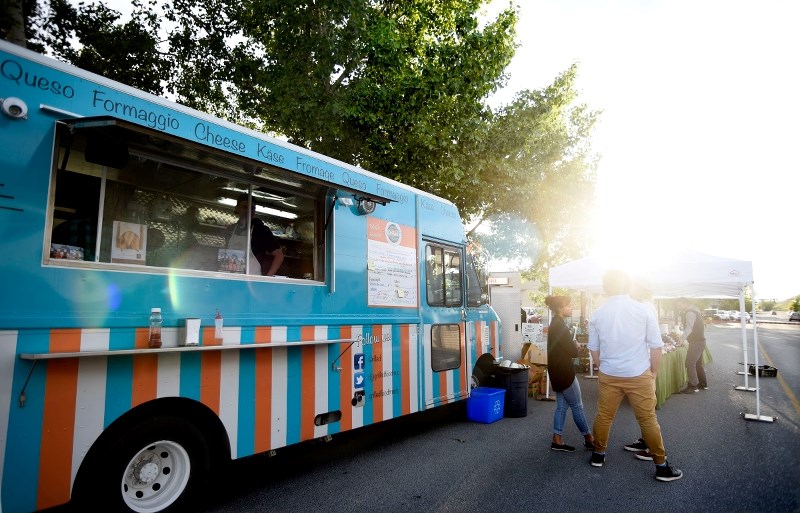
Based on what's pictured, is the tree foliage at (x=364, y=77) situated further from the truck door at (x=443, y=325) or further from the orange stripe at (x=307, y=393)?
the orange stripe at (x=307, y=393)

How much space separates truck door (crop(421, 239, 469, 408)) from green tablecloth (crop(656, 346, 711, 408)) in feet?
10.9

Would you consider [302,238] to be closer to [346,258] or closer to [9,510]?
[346,258]

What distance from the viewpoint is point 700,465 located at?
4879mm

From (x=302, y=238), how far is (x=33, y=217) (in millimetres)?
2280

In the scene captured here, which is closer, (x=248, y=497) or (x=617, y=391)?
(x=248, y=497)

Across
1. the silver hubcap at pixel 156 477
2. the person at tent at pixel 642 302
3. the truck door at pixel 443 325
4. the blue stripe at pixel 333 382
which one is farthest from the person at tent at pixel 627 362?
the silver hubcap at pixel 156 477

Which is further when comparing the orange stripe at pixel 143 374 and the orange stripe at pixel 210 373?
the orange stripe at pixel 210 373

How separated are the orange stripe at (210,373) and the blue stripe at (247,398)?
0.20 meters

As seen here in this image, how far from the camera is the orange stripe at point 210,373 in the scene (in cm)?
357

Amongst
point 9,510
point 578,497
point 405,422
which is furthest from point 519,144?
point 9,510

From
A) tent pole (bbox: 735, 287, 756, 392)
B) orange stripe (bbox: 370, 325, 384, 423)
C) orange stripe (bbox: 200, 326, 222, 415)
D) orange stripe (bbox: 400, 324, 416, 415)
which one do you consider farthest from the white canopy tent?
orange stripe (bbox: 200, 326, 222, 415)

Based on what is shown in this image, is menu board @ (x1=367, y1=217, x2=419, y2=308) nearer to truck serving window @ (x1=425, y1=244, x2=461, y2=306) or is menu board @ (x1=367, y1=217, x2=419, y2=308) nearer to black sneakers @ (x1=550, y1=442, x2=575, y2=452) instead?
truck serving window @ (x1=425, y1=244, x2=461, y2=306)

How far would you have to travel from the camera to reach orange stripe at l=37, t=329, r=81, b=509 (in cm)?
281

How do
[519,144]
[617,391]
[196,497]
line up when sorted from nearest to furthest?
1. [196,497]
2. [617,391]
3. [519,144]
